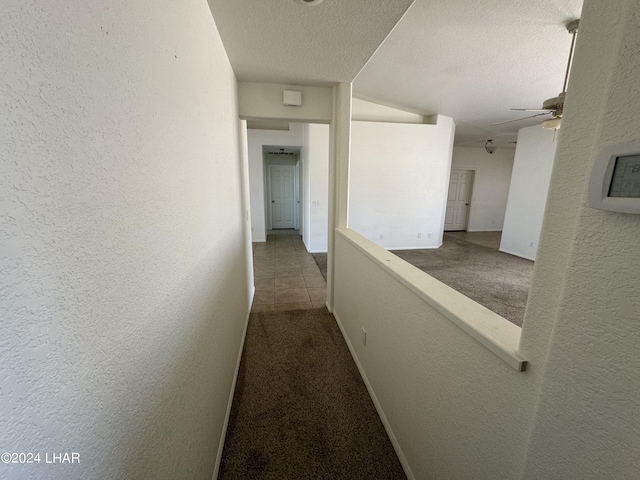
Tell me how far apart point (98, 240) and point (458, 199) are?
29.4 feet

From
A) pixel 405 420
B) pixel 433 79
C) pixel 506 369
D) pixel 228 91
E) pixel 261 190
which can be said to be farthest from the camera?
pixel 261 190

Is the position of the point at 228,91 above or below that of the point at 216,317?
above

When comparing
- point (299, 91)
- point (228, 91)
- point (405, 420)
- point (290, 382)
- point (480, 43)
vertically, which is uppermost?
point (480, 43)

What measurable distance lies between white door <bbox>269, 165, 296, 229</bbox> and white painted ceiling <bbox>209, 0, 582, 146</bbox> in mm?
3646

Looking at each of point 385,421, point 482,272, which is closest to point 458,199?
point 482,272

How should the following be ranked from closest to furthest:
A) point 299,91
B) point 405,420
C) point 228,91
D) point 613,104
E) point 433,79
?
point 613,104 → point 405,420 → point 228,91 → point 299,91 → point 433,79

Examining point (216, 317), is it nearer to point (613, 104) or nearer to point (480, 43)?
point (613, 104)

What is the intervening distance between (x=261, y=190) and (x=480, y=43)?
4561 millimetres

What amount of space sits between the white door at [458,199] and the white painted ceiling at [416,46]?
3.53 m

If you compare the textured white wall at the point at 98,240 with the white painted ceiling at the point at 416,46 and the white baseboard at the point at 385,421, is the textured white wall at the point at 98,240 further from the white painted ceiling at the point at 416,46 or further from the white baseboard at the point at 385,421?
the white baseboard at the point at 385,421

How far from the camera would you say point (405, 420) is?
124 centimetres

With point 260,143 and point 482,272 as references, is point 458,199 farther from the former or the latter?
point 260,143

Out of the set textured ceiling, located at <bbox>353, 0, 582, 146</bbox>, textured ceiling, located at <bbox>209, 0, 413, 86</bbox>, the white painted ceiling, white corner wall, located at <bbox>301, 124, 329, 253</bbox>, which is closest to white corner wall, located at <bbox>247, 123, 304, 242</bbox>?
white corner wall, located at <bbox>301, 124, 329, 253</bbox>

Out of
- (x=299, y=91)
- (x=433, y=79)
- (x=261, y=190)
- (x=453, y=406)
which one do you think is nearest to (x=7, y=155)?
(x=453, y=406)
